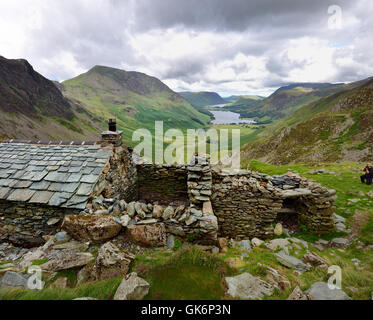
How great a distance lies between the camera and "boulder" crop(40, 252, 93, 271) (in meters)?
5.04

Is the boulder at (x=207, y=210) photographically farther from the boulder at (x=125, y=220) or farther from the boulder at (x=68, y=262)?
the boulder at (x=68, y=262)

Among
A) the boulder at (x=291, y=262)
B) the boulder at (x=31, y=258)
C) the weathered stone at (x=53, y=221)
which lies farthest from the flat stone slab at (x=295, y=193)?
the weathered stone at (x=53, y=221)

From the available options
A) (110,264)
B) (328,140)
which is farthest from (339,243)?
(328,140)

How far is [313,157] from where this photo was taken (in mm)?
33875

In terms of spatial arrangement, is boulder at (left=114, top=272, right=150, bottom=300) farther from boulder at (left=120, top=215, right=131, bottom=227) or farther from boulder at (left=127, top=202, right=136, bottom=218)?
boulder at (left=127, top=202, right=136, bottom=218)

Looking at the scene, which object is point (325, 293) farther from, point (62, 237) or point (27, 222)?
point (27, 222)

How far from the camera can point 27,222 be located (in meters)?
7.81

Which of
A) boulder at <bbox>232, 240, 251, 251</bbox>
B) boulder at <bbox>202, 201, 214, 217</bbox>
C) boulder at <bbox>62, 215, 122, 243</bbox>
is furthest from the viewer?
boulder at <bbox>232, 240, 251, 251</bbox>

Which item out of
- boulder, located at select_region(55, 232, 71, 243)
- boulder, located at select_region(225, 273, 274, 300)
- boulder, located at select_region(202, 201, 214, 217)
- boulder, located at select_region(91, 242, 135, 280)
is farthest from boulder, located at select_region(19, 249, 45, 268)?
boulder, located at select_region(225, 273, 274, 300)

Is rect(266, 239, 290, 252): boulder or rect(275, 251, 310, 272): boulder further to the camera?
rect(266, 239, 290, 252): boulder

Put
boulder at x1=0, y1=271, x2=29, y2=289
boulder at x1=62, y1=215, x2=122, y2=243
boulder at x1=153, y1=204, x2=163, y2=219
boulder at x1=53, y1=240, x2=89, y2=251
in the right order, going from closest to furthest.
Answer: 1. boulder at x1=0, y1=271, x2=29, y2=289
2. boulder at x1=53, y1=240, x2=89, y2=251
3. boulder at x1=62, y1=215, x2=122, y2=243
4. boulder at x1=153, y1=204, x2=163, y2=219

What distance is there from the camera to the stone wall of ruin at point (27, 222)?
744 centimetres

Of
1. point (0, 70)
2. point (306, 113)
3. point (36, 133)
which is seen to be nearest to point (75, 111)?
point (0, 70)

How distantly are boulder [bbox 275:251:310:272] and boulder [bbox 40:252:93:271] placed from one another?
6789mm
